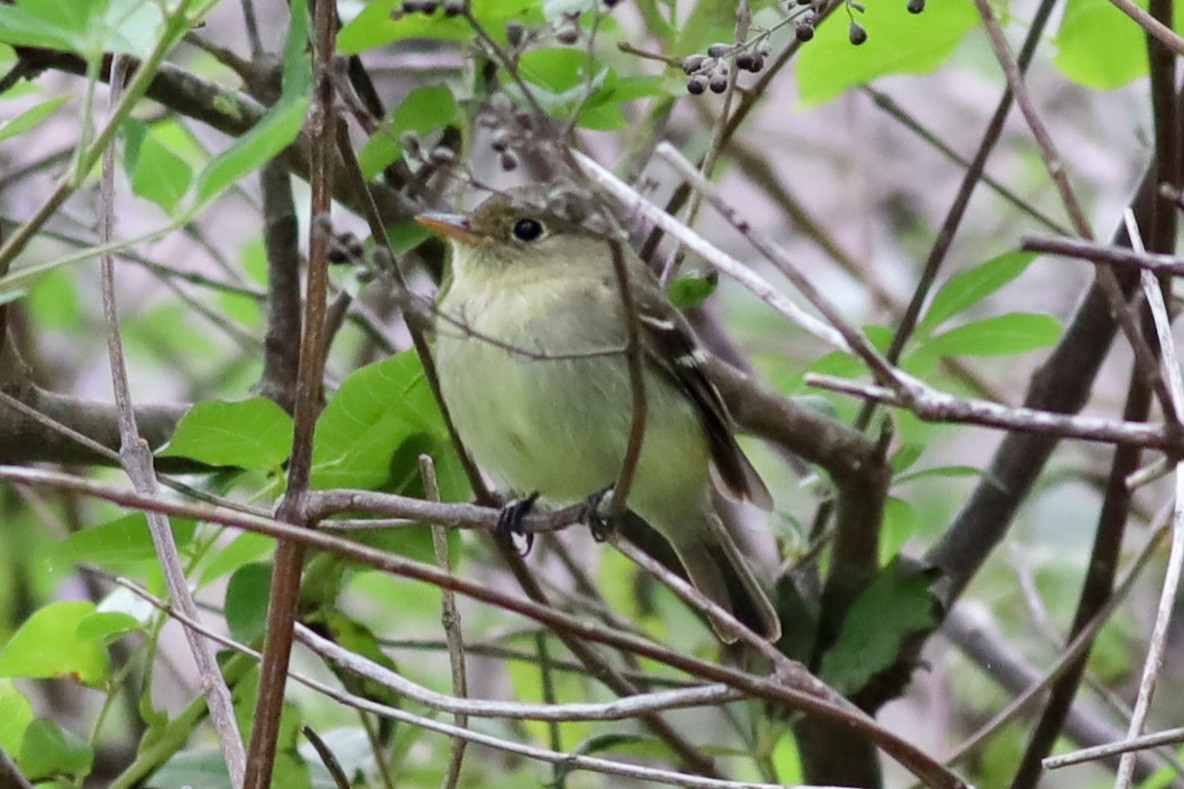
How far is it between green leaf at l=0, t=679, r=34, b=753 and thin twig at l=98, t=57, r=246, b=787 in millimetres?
464

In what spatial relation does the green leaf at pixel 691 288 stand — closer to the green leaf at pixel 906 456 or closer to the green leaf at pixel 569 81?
the green leaf at pixel 569 81

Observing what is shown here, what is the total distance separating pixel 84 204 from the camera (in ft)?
17.2

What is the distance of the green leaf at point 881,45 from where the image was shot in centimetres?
268

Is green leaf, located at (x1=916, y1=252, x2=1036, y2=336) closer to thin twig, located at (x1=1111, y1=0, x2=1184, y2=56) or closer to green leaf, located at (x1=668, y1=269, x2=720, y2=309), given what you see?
green leaf, located at (x1=668, y1=269, x2=720, y2=309)

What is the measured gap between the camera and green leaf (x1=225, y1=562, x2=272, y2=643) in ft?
8.14

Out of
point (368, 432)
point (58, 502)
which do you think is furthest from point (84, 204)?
point (368, 432)

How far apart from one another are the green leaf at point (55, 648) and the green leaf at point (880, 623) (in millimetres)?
1265

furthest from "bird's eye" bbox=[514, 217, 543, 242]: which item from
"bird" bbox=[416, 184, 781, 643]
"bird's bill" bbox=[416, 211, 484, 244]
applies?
"bird's bill" bbox=[416, 211, 484, 244]

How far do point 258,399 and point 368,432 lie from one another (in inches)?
11.4

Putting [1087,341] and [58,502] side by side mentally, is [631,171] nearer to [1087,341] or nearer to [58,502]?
[1087,341]

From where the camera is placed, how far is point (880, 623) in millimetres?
2822

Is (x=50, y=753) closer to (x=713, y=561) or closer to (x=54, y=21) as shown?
(x=54, y=21)

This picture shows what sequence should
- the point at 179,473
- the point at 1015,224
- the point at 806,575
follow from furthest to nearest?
1. the point at 1015,224
2. the point at 806,575
3. the point at 179,473

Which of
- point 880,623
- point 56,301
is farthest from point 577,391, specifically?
point 56,301
